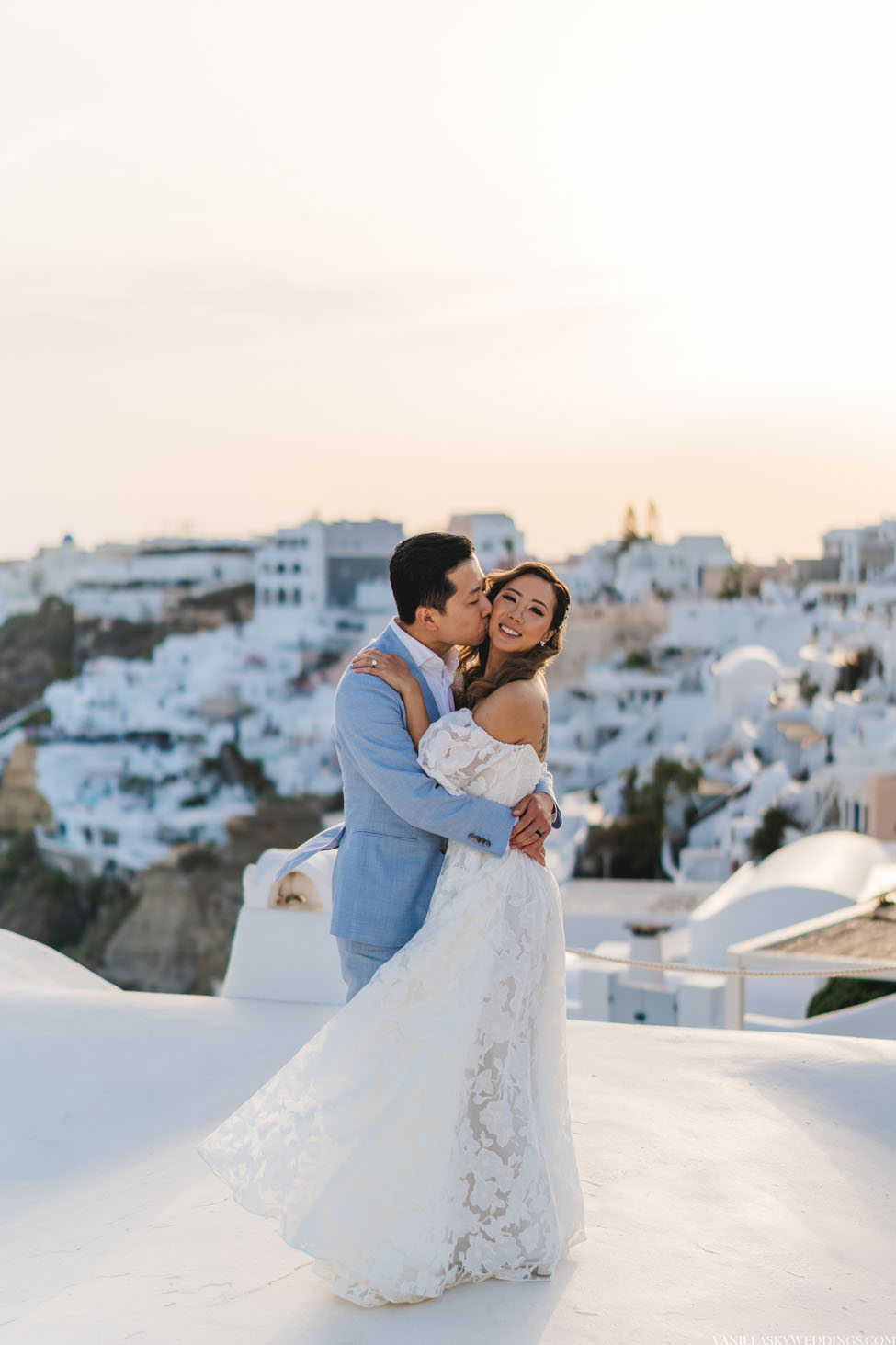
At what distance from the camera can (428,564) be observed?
2256mm

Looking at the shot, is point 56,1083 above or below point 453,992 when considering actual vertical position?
below

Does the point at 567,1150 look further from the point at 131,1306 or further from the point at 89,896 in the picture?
the point at 89,896

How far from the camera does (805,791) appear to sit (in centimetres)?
2033

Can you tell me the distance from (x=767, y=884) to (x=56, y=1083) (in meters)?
7.53

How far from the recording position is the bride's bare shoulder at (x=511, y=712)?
227 cm

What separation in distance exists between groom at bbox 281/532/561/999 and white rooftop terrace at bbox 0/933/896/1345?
615mm

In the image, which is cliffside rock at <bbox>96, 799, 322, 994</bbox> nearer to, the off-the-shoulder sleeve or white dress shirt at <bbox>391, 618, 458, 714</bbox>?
white dress shirt at <bbox>391, 618, 458, 714</bbox>

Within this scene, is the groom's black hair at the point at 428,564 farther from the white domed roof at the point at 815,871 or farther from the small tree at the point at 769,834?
the small tree at the point at 769,834

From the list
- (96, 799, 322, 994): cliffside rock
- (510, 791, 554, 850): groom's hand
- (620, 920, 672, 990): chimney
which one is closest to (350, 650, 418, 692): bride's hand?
(510, 791, 554, 850): groom's hand

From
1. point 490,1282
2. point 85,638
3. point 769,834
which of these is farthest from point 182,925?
point 490,1282

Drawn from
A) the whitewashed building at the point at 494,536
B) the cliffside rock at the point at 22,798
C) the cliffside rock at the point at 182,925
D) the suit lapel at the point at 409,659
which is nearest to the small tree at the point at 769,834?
the cliffside rock at the point at 182,925

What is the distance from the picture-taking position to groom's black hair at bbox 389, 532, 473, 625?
7.39 feet

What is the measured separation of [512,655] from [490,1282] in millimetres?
1138

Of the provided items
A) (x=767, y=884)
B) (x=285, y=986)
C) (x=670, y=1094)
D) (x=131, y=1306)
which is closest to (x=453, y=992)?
(x=131, y=1306)
